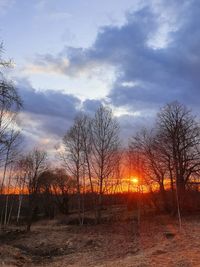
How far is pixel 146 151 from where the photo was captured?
124 ft

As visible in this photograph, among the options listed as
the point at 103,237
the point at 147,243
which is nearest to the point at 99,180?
the point at 103,237

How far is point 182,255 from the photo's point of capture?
16.4 meters

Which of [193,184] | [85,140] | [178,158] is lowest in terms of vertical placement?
[193,184]

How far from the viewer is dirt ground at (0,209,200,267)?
16.9m

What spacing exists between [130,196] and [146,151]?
42.0 feet

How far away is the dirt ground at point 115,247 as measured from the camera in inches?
664

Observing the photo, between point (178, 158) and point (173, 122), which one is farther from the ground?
point (173, 122)

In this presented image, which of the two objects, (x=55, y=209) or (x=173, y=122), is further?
(x=55, y=209)

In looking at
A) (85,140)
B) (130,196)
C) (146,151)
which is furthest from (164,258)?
(130,196)

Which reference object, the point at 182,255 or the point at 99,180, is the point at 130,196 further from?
the point at 182,255

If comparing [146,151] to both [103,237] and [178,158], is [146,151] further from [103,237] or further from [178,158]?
[103,237]

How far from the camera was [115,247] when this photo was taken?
893 inches

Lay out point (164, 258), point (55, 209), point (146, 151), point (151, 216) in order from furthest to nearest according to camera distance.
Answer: point (55, 209), point (146, 151), point (151, 216), point (164, 258)

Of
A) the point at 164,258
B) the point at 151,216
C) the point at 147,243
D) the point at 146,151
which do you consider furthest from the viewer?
the point at 146,151
